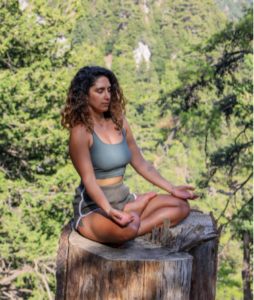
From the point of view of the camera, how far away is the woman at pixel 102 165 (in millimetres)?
1923

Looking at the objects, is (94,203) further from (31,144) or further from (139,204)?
(31,144)

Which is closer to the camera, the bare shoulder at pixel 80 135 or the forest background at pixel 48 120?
the bare shoulder at pixel 80 135

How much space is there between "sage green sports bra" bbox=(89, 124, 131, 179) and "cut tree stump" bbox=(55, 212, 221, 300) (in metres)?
0.42

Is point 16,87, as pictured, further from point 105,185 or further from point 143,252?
point 143,252

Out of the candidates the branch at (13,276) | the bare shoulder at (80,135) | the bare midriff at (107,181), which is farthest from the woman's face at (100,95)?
the branch at (13,276)

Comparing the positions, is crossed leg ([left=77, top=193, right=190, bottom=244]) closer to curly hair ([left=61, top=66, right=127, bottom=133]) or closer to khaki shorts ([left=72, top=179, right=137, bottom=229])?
khaki shorts ([left=72, top=179, right=137, bottom=229])

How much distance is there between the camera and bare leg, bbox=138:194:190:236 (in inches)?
83.0

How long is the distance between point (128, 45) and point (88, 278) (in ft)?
226

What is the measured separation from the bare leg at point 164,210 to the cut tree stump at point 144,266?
8 cm

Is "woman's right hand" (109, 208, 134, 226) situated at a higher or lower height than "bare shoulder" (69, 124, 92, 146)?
lower

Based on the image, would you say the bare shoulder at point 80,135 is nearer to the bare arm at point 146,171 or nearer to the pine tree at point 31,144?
the bare arm at point 146,171

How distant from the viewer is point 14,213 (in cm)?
602

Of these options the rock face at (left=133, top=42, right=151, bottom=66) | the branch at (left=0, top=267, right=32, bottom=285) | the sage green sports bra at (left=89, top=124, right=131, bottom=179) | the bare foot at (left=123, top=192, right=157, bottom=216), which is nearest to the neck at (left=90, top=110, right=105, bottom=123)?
the sage green sports bra at (left=89, top=124, right=131, bottom=179)

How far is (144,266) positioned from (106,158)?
2.23ft
